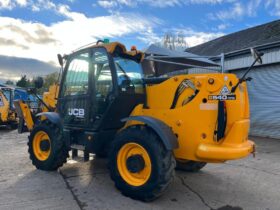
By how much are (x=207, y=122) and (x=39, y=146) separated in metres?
3.65

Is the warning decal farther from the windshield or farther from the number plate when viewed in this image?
the windshield

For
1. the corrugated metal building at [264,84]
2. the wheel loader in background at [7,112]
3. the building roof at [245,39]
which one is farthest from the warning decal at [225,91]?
the wheel loader in background at [7,112]

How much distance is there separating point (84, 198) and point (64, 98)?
215 centimetres

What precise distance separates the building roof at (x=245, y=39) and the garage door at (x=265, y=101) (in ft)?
6.37

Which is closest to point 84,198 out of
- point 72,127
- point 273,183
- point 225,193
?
point 72,127

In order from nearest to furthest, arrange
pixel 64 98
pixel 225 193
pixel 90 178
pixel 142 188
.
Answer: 1. pixel 142 188
2. pixel 225 193
3. pixel 90 178
4. pixel 64 98

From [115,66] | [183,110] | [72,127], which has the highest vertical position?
[115,66]

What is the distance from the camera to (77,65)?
5664 mm

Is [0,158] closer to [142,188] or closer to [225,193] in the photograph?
[142,188]

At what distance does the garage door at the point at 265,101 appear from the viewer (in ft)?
37.3

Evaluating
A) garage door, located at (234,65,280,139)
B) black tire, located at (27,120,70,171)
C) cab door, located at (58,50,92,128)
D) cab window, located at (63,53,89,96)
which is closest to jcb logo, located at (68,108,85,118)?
cab door, located at (58,50,92,128)

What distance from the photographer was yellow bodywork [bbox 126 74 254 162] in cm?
429

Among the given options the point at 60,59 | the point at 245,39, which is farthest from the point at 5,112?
the point at 245,39

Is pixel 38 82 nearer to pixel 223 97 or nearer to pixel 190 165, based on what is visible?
pixel 190 165
